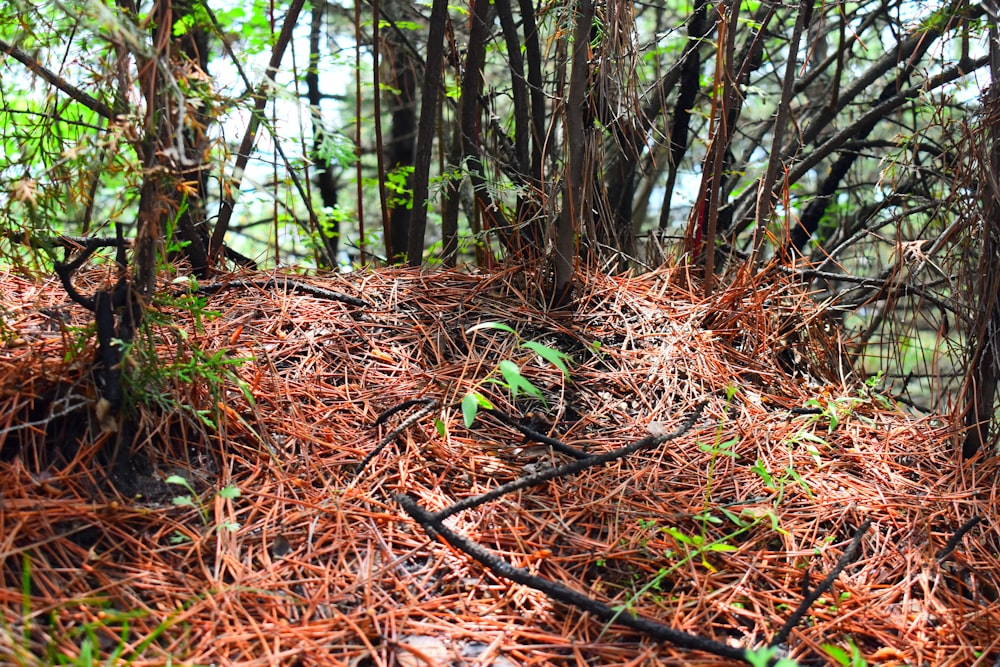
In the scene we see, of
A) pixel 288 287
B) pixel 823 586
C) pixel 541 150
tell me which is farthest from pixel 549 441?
pixel 541 150

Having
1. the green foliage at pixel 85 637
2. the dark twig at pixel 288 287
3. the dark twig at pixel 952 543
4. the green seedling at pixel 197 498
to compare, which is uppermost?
the dark twig at pixel 288 287

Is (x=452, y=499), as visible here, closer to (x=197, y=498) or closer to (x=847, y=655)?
(x=197, y=498)

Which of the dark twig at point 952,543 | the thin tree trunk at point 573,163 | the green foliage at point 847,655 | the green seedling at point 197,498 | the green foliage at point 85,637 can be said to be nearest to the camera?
the green foliage at point 85,637

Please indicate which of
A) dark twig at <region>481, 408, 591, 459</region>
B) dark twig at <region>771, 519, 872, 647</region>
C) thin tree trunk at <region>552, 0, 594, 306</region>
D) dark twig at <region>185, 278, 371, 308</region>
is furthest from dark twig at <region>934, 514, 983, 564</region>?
dark twig at <region>185, 278, 371, 308</region>

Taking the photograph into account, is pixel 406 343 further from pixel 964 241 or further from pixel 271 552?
pixel 964 241

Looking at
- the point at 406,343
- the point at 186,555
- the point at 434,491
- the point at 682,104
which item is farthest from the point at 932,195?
the point at 186,555

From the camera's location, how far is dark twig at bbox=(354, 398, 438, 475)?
188cm

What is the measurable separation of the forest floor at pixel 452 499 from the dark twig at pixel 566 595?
0.02m

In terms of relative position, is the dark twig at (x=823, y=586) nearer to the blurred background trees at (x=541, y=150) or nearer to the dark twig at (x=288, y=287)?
the blurred background trees at (x=541, y=150)

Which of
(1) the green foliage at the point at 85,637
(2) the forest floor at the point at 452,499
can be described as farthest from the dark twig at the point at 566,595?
(1) the green foliage at the point at 85,637

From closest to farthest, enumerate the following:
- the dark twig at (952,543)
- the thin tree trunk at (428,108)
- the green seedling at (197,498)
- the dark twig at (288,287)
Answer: the green seedling at (197,498) < the dark twig at (952,543) < the dark twig at (288,287) < the thin tree trunk at (428,108)

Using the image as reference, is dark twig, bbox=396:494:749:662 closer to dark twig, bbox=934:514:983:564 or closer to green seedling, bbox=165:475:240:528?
green seedling, bbox=165:475:240:528

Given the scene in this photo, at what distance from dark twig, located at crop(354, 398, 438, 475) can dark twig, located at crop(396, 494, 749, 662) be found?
22 cm

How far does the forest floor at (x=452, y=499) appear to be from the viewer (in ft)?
4.77
